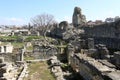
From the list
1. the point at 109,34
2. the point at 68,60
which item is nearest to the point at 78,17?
the point at 109,34

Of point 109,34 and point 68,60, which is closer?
point 68,60

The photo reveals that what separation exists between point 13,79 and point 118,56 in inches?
236

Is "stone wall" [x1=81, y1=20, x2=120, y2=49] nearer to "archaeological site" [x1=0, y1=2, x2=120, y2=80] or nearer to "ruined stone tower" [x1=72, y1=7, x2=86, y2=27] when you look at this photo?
"archaeological site" [x1=0, y1=2, x2=120, y2=80]

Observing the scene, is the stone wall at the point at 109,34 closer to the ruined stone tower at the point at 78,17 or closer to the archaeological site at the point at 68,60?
the archaeological site at the point at 68,60

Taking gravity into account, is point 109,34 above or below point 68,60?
above

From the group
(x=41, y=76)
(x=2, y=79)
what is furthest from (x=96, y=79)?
(x=2, y=79)

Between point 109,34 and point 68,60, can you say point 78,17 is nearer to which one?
point 109,34

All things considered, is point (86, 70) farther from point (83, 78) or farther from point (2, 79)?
point (2, 79)

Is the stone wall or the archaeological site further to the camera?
the stone wall

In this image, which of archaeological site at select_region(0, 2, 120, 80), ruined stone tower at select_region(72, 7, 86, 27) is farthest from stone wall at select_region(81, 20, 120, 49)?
ruined stone tower at select_region(72, 7, 86, 27)

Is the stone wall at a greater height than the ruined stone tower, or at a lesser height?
lesser

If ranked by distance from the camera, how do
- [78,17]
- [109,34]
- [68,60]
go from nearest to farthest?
[68,60] < [109,34] < [78,17]

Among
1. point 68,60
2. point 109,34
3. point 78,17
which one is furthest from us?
point 78,17

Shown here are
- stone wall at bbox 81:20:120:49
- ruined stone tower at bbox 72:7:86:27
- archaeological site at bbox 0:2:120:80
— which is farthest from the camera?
ruined stone tower at bbox 72:7:86:27
